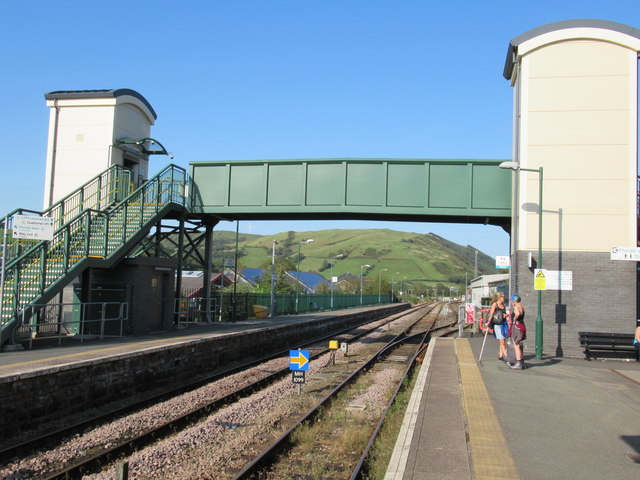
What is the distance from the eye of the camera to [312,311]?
46.1 meters

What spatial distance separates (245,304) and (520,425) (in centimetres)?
2481

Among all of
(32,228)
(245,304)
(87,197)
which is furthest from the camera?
(245,304)

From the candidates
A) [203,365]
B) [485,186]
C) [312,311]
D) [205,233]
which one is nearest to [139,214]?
[205,233]

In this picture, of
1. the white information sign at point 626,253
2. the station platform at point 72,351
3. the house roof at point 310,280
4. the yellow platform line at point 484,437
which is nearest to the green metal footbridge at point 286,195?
the station platform at point 72,351

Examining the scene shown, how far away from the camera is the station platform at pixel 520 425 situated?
20.7ft

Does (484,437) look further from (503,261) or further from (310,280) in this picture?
(310,280)

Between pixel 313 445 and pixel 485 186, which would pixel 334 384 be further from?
pixel 485 186

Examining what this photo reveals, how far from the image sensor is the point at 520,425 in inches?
322

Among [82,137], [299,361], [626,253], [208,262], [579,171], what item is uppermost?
[82,137]

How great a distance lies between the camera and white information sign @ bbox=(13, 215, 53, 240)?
42.8 feet

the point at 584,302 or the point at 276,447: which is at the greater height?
the point at 584,302

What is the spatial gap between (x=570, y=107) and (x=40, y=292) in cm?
1546

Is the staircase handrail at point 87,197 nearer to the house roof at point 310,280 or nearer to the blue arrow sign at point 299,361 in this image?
the blue arrow sign at point 299,361

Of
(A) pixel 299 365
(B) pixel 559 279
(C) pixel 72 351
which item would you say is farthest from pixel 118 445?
(B) pixel 559 279
